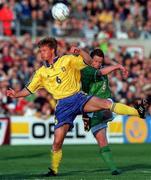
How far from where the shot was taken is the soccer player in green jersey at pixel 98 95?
46.7 ft

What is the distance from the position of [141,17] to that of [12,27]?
5.56m

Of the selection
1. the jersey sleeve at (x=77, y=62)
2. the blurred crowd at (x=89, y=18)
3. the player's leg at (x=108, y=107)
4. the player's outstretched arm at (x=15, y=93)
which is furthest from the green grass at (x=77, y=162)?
the blurred crowd at (x=89, y=18)

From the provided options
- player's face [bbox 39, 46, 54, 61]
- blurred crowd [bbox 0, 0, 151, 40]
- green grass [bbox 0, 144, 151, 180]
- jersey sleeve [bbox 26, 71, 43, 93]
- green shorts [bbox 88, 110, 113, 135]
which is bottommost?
green grass [bbox 0, 144, 151, 180]

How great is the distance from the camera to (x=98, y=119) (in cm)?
1445

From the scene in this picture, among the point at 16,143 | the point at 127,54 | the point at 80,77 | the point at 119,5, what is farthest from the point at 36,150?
the point at 119,5

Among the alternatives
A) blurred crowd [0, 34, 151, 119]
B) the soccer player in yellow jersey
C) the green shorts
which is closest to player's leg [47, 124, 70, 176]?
the soccer player in yellow jersey

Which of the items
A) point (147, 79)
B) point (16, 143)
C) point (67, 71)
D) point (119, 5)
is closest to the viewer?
point (67, 71)

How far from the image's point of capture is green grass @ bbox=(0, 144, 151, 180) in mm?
13953

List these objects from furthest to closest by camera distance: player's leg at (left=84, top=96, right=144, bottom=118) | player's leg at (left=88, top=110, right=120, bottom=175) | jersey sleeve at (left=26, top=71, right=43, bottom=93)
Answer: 1. player's leg at (left=88, top=110, right=120, bottom=175)
2. jersey sleeve at (left=26, top=71, right=43, bottom=93)
3. player's leg at (left=84, top=96, right=144, bottom=118)

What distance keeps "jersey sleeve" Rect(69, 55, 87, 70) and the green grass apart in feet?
5.70

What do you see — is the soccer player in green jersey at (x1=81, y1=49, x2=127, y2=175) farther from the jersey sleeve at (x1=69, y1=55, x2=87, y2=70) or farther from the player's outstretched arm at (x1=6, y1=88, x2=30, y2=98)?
the player's outstretched arm at (x1=6, y1=88, x2=30, y2=98)

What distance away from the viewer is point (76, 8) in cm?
3028

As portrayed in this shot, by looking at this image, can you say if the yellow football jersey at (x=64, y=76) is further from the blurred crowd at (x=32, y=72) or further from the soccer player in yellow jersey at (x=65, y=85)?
the blurred crowd at (x=32, y=72)

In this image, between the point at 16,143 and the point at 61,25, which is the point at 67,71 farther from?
the point at 61,25
